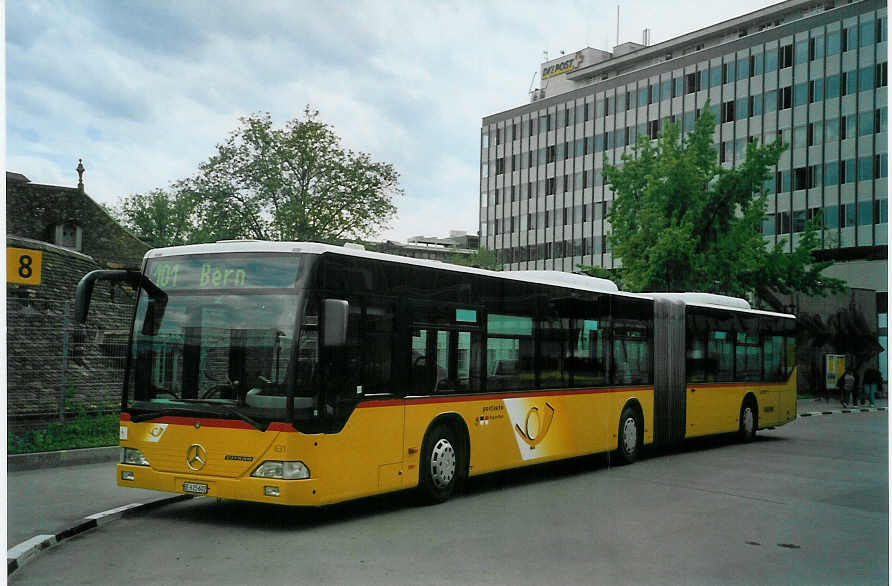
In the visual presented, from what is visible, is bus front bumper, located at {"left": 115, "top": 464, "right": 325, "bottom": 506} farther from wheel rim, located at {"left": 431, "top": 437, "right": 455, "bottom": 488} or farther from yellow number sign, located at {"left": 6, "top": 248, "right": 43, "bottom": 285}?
yellow number sign, located at {"left": 6, "top": 248, "right": 43, "bottom": 285}

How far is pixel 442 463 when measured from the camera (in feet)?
35.6

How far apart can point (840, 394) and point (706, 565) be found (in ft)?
97.3

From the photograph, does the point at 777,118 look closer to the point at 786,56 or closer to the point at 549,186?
the point at 786,56

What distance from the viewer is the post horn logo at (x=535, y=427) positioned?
41.2ft

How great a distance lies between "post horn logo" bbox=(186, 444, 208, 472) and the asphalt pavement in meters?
0.97

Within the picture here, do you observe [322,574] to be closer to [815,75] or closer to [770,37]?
[815,75]

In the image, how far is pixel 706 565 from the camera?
785 centimetres

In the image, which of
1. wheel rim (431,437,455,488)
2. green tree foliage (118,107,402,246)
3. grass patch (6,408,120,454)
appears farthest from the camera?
green tree foliage (118,107,402,246)

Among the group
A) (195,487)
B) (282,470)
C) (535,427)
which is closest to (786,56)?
(535,427)

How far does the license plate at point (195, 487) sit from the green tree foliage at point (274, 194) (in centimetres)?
1181

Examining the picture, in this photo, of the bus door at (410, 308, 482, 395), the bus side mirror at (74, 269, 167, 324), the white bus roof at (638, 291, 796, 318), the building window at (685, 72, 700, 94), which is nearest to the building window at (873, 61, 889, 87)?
the white bus roof at (638, 291, 796, 318)

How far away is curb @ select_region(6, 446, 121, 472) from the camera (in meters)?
12.6

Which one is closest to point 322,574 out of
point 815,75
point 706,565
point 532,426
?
point 706,565

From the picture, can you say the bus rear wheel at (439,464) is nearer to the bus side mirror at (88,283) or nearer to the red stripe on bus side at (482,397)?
the red stripe on bus side at (482,397)
